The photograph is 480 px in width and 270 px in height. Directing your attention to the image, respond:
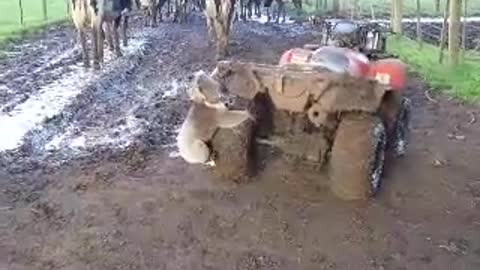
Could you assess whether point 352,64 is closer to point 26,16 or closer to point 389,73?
point 389,73

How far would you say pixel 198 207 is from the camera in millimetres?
8086

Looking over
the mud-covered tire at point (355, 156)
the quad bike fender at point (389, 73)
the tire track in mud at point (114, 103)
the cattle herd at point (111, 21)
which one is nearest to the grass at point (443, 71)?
the tire track in mud at point (114, 103)

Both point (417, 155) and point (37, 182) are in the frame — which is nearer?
point (37, 182)

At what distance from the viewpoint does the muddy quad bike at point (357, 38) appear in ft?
34.5

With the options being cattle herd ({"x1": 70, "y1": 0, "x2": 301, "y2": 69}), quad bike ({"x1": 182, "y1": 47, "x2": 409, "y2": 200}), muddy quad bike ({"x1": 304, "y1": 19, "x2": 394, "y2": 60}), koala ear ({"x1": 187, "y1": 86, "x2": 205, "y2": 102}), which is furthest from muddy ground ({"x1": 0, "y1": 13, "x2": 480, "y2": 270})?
cattle herd ({"x1": 70, "y1": 0, "x2": 301, "y2": 69})

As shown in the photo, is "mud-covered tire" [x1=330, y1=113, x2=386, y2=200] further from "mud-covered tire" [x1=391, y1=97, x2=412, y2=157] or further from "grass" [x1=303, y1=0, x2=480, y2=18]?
"grass" [x1=303, y1=0, x2=480, y2=18]

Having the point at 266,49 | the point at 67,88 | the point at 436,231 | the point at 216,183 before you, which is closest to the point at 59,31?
the point at 266,49

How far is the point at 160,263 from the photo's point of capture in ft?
22.2

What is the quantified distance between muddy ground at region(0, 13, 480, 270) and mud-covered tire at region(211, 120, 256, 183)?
12 cm

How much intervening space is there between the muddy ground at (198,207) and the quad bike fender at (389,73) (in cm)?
99

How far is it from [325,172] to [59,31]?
15068 mm

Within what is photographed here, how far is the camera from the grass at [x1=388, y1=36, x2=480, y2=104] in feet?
48.2

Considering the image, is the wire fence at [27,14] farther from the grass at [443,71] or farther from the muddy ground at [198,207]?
the muddy ground at [198,207]

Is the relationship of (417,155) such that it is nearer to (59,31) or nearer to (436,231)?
(436,231)
